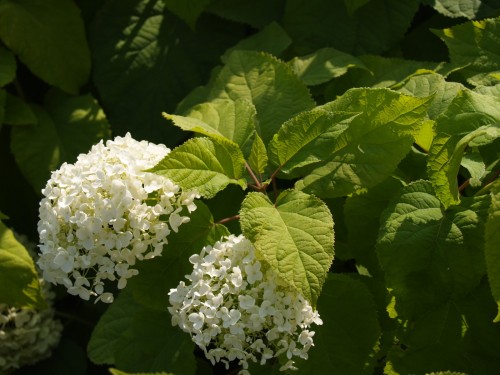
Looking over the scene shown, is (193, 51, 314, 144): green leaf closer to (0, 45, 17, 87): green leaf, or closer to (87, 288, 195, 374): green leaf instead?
(87, 288, 195, 374): green leaf

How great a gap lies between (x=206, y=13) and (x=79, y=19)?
1.52ft

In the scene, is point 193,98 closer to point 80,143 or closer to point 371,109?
point 80,143

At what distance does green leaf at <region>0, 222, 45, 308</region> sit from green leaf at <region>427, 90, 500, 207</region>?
114 centimetres

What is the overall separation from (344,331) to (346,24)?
3.74ft

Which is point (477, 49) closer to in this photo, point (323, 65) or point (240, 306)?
point (323, 65)

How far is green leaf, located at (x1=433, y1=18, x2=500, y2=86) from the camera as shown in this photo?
1.84 metres

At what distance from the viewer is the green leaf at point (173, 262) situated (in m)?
1.64

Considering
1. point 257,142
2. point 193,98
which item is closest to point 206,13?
point 193,98

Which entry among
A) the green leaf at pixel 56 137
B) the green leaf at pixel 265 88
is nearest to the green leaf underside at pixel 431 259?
the green leaf at pixel 265 88

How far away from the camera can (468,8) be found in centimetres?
225

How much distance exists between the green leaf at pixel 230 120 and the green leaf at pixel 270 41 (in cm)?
45

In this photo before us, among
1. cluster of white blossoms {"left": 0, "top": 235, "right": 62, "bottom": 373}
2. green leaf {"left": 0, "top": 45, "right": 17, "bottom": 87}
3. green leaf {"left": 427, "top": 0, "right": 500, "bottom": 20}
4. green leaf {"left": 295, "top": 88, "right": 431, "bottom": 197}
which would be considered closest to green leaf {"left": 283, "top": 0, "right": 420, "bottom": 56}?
green leaf {"left": 427, "top": 0, "right": 500, "bottom": 20}

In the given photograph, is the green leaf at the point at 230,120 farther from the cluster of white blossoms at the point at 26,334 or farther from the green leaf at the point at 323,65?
the cluster of white blossoms at the point at 26,334

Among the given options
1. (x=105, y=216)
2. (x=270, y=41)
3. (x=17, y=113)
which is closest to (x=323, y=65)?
(x=270, y=41)
